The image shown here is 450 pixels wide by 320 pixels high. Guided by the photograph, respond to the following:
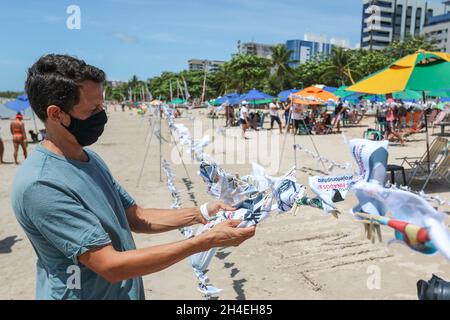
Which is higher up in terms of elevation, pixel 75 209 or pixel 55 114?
pixel 55 114

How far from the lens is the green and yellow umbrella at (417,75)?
737 cm

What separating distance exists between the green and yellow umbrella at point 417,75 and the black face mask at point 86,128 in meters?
6.89

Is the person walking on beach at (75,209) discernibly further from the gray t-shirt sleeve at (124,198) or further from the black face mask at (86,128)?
the gray t-shirt sleeve at (124,198)

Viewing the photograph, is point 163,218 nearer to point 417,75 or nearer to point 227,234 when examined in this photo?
point 227,234

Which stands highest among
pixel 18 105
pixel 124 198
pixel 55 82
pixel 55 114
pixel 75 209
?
pixel 55 82

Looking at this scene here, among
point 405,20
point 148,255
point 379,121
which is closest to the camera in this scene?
point 148,255

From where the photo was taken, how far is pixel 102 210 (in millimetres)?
1521

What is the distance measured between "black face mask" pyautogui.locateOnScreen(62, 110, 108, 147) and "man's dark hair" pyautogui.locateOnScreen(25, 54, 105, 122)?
7 cm

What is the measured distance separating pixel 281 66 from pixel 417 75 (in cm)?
5272

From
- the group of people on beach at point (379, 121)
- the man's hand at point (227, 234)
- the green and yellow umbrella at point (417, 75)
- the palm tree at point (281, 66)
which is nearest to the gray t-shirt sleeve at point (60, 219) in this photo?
the man's hand at point (227, 234)

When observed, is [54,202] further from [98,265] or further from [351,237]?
[351,237]

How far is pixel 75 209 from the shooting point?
1.38m

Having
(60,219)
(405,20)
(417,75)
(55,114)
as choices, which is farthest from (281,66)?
(60,219)
